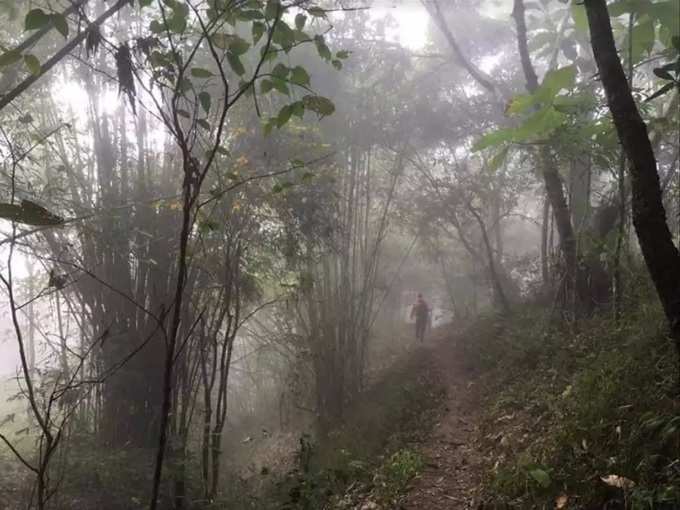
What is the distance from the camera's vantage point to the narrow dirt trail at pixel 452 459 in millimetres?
3807

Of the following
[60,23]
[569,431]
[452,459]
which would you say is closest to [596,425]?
[569,431]

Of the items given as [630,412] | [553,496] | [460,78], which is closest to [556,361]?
[630,412]

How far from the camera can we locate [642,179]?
1737mm

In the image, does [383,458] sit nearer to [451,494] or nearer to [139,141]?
[451,494]

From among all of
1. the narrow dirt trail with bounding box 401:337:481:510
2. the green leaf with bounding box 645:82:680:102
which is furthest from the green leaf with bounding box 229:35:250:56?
the narrow dirt trail with bounding box 401:337:481:510

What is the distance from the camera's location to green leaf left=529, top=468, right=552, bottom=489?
2.94 meters

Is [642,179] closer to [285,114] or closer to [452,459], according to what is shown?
[285,114]

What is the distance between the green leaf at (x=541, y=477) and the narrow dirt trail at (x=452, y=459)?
66 centimetres

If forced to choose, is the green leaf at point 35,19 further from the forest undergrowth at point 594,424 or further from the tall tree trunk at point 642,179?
the forest undergrowth at point 594,424

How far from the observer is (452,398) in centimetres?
692

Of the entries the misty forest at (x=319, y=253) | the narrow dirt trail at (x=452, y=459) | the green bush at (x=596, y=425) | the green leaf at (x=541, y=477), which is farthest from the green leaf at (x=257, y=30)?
the narrow dirt trail at (x=452, y=459)

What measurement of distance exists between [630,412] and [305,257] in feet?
12.3

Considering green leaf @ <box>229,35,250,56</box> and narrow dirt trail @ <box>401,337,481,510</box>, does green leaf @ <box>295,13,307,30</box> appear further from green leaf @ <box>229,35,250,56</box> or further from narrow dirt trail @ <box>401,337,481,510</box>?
narrow dirt trail @ <box>401,337,481,510</box>

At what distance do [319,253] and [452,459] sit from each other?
9.78ft
